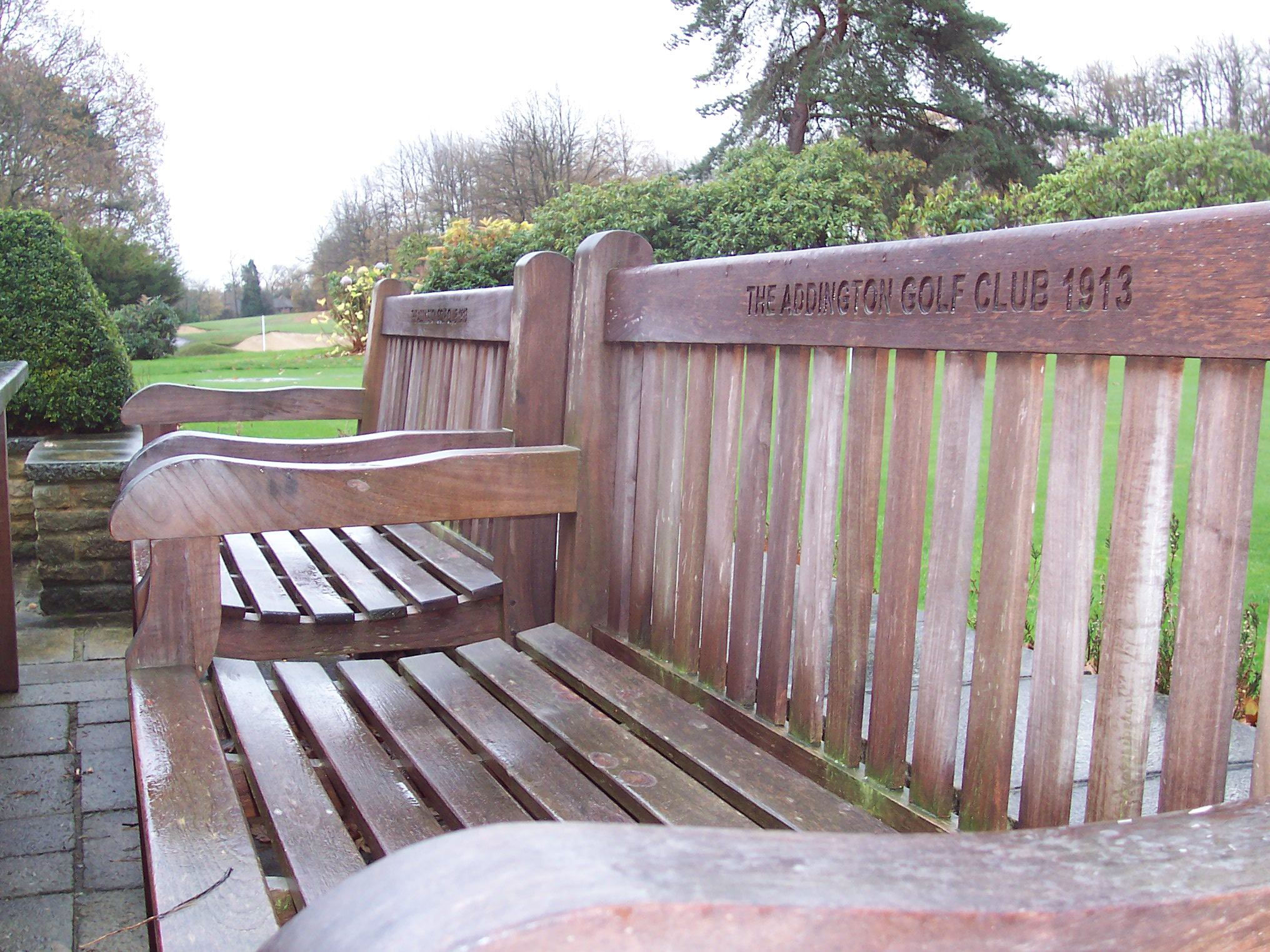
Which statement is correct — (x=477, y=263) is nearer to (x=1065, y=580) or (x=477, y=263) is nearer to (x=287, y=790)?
(x=287, y=790)

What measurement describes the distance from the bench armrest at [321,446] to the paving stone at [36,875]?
2.57ft

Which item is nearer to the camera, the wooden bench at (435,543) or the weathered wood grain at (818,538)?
the weathered wood grain at (818,538)

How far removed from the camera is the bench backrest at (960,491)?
1052mm

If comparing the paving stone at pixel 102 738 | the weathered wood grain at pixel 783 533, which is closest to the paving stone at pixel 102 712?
the paving stone at pixel 102 738

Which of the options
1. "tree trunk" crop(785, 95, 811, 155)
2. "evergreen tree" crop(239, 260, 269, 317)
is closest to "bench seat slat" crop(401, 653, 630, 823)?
"tree trunk" crop(785, 95, 811, 155)

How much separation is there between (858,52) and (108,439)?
23.1 m

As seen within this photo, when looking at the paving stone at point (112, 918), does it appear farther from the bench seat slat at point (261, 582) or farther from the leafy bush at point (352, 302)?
the leafy bush at point (352, 302)

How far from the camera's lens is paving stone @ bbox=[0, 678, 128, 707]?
312 centimetres

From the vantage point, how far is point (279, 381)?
12.2 m

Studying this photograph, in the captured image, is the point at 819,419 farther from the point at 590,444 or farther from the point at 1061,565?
the point at 590,444

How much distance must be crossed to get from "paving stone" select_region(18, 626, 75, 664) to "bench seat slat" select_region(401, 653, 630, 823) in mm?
2077

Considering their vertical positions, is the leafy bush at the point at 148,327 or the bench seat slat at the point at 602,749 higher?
the leafy bush at the point at 148,327

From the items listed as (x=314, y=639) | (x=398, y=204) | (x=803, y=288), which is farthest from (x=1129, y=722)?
(x=398, y=204)

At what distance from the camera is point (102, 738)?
289cm
